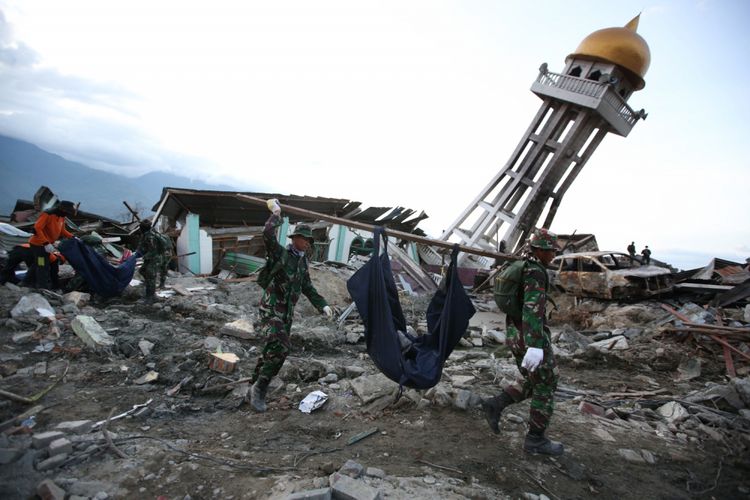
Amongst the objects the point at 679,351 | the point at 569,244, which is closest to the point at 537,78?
the point at 569,244

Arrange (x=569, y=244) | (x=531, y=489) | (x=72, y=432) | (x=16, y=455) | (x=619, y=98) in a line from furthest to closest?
1. (x=619, y=98)
2. (x=569, y=244)
3. (x=72, y=432)
4. (x=531, y=489)
5. (x=16, y=455)

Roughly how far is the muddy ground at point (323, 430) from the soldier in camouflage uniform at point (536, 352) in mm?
281

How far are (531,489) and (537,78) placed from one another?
19.4 m

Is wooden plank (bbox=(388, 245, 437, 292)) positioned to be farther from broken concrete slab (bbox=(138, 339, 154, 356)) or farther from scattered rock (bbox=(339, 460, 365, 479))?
scattered rock (bbox=(339, 460, 365, 479))

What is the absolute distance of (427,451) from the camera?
3.24 m

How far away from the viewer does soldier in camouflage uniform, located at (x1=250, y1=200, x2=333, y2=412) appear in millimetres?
3693

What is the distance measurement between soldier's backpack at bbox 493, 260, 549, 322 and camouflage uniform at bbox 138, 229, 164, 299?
268 inches

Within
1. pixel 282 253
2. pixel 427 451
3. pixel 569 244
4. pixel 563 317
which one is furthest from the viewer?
pixel 569 244

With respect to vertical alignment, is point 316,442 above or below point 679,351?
below

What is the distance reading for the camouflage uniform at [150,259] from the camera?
738 cm

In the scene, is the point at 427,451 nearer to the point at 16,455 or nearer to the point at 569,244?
the point at 16,455

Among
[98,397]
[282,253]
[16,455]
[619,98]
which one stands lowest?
[98,397]

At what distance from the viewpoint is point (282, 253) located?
3773 millimetres

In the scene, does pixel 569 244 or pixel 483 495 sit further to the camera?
pixel 569 244
